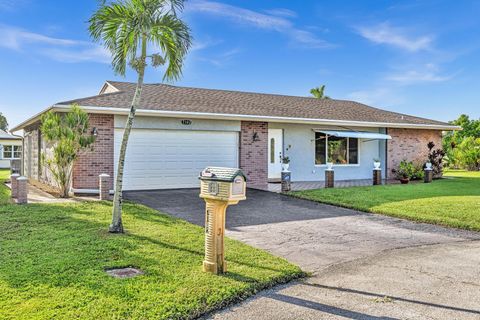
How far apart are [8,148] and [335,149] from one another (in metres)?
33.0

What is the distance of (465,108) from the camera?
125 feet

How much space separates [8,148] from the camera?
3816 centimetres

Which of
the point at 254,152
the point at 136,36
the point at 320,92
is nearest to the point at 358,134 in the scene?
the point at 254,152

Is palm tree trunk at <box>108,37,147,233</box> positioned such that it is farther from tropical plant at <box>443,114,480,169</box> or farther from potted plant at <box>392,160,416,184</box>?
tropical plant at <box>443,114,480,169</box>

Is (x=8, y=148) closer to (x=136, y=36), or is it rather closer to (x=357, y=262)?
(x=136, y=36)

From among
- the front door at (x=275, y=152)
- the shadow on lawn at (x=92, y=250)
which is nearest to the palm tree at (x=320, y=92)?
the front door at (x=275, y=152)

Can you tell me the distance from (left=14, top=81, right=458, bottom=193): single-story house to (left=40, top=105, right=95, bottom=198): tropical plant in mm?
683

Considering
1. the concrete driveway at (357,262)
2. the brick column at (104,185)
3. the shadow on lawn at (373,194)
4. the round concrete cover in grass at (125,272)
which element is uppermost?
the brick column at (104,185)

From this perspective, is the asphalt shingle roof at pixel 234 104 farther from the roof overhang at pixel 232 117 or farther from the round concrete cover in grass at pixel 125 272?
the round concrete cover in grass at pixel 125 272

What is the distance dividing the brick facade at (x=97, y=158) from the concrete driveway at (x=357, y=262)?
11.3 feet

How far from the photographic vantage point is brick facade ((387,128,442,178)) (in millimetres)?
21109

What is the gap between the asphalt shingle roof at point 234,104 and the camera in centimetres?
1520

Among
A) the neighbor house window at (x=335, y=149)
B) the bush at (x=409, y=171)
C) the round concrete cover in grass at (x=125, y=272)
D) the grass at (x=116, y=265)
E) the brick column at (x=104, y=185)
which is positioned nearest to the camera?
the grass at (x=116, y=265)

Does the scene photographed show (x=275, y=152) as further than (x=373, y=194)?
Yes
